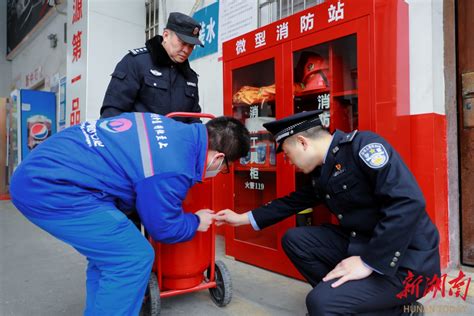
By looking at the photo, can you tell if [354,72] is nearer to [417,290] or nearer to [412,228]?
[412,228]

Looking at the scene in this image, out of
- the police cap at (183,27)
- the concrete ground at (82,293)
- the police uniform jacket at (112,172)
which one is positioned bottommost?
the concrete ground at (82,293)

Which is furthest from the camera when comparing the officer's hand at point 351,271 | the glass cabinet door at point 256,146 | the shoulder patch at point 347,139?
the glass cabinet door at point 256,146

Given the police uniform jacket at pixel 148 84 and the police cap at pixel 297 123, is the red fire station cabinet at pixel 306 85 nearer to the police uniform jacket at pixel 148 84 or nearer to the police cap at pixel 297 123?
the police cap at pixel 297 123

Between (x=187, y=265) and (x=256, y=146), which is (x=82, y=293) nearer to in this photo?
(x=187, y=265)

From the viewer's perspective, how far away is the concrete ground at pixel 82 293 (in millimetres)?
1869

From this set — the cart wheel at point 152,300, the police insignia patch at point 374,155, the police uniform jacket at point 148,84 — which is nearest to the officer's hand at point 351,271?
the police insignia patch at point 374,155

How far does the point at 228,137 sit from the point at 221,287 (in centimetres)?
91

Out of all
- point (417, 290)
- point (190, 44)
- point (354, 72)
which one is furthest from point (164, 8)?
point (417, 290)

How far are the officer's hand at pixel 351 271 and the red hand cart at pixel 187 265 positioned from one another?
0.71 metres

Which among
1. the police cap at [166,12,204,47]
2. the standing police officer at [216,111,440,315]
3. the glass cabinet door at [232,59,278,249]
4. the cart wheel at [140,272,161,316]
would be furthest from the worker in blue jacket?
the glass cabinet door at [232,59,278,249]

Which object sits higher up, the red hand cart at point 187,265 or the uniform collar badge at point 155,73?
the uniform collar badge at point 155,73

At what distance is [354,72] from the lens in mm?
2039

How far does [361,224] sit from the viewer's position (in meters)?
1.47

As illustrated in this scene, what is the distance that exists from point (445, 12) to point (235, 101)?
147cm
